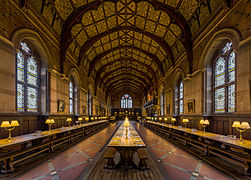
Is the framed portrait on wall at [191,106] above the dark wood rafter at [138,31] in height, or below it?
below

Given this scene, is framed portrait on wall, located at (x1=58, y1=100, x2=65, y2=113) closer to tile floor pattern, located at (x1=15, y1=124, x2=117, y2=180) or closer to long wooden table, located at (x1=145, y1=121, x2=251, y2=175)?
tile floor pattern, located at (x1=15, y1=124, x2=117, y2=180)

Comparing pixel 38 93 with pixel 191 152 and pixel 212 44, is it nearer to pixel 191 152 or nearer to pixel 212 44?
pixel 191 152

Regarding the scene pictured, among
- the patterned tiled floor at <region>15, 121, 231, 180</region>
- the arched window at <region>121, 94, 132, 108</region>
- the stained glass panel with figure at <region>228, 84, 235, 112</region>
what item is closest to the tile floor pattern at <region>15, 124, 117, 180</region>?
the patterned tiled floor at <region>15, 121, 231, 180</region>

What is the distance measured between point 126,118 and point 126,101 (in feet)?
136

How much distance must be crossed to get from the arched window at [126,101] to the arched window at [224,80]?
41.7 m

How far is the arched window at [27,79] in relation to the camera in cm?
719

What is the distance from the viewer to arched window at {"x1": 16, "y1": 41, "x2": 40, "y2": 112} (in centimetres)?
719

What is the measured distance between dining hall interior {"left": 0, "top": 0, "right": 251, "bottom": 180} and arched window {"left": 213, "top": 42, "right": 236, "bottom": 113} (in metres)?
0.05

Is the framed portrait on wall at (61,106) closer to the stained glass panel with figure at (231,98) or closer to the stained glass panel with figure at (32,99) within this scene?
the stained glass panel with figure at (32,99)

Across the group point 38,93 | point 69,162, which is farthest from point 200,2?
point 38,93

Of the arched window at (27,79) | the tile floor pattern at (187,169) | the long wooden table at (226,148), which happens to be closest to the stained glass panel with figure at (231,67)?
the long wooden table at (226,148)

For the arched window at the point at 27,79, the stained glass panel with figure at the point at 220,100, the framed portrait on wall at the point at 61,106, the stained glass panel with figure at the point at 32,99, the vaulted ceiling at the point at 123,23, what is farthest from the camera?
the framed portrait on wall at the point at 61,106

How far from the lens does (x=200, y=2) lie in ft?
27.3

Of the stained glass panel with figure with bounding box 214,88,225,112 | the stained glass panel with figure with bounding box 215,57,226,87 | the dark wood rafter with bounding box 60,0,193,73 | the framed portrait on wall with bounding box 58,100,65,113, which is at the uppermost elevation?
the dark wood rafter with bounding box 60,0,193,73
